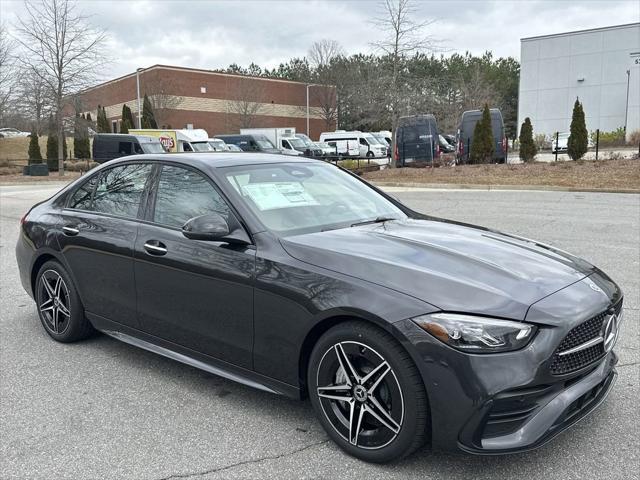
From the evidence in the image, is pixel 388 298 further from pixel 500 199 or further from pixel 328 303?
pixel 500 199

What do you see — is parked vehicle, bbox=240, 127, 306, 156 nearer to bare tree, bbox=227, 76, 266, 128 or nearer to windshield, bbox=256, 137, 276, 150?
windshield, bbox=256, 137, 276, 150

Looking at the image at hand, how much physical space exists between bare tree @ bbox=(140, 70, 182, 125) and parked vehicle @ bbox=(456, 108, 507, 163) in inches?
1344

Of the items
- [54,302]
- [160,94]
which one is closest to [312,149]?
[160,94]

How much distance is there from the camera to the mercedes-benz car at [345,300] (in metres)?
2.49

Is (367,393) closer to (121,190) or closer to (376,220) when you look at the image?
(376,220)

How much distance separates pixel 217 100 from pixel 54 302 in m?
56.9

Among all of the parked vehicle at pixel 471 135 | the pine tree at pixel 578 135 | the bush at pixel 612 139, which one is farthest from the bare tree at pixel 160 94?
the pine tree at pixel 578 135

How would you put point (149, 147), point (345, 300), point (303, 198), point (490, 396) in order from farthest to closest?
1. point (149, 147)
2. point (303, 198)
3. point (345, 300)
4. point (490, 396)

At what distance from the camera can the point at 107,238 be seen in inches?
160

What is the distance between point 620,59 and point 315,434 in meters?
49.8

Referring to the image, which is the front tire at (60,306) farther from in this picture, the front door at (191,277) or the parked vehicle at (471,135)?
the parked vehicle at (471,135)

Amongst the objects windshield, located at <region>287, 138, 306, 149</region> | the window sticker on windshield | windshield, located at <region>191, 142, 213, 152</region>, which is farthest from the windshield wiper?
windshield, located at <region>287, 138, 306, 149</region>

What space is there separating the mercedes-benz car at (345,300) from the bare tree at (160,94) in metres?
50.6

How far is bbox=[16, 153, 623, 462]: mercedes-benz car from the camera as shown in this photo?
249 cm
